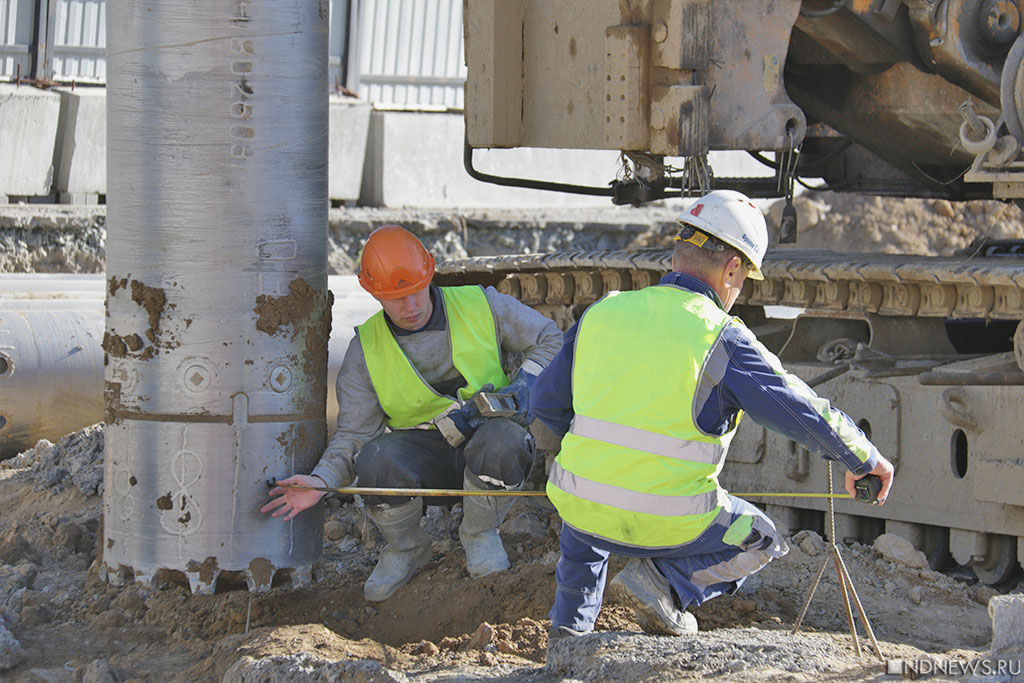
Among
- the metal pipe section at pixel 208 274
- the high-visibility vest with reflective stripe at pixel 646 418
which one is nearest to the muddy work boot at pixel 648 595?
the high-visibility vest with reflective stripe at pixel 646 418

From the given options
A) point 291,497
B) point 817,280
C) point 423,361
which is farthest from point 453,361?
point 817,280

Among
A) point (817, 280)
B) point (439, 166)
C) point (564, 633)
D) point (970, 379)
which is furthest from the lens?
point (439, 166)

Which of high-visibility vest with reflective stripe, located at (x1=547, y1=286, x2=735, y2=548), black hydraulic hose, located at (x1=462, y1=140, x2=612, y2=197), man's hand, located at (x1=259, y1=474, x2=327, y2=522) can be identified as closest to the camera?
high-visibility vest with reflective stripe, located at (x1=547, y1=286, x2=735, y2=548)

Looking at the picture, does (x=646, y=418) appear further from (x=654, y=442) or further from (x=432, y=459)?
(x=432, y=459)

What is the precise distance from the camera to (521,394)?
512 cm

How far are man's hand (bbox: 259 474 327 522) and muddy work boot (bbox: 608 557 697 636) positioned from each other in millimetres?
1314

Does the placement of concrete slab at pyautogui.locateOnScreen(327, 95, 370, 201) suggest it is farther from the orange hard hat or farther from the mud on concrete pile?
the orange hard hat

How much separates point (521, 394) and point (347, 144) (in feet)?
31.7

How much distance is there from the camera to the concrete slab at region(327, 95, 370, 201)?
46.5 feet

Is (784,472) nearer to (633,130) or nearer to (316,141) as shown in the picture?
(633,130)

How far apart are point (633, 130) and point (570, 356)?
2212mm

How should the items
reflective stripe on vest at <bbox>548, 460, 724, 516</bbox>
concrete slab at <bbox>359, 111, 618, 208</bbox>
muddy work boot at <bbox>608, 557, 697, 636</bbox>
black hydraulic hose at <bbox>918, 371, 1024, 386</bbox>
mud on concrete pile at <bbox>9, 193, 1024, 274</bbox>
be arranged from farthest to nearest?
concrete slab at <bbox>359, 111, 618, 208</bbox>, mud on concrete pile at <bbox>9, 193, 1024, 274</bbox>, black hydraulic hose at <bbox>918, 371, 1024, 386</bbox>, muddy work boot at <bbox>608, 557, 697, 636</bbox>, reflective stripe on vest at <bbox>548, 460, 724, 516</bbox>

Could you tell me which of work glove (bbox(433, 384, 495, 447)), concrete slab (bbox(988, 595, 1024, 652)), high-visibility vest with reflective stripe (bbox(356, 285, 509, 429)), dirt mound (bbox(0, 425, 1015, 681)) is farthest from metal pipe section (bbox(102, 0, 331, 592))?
concrete slab (bbox(988, 595, 1024, 652))

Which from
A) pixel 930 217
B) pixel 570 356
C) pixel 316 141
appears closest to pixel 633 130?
pixel 316 141
